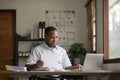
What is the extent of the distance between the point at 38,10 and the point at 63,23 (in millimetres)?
700

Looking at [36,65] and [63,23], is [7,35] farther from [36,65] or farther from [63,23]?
[36,65]

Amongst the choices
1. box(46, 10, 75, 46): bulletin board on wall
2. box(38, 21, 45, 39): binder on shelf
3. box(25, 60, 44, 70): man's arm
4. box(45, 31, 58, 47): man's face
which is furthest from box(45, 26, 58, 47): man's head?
box(46, 10, 75, 46): bulletin board on wall

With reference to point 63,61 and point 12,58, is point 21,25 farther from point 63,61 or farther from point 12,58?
point 63,61

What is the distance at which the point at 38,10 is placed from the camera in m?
7.28

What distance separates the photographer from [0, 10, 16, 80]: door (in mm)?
7219

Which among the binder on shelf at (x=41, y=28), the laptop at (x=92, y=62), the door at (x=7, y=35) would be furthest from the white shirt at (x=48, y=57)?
the door at (x=7, y=35)

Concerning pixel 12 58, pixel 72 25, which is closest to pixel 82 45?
pixel 72 25

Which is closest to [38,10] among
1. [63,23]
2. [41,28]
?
[41,28]

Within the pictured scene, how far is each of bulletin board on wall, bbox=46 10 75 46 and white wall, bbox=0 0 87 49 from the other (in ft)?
0.33

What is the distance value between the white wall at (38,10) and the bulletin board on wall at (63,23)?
0.10 metres

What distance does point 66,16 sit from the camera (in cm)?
727

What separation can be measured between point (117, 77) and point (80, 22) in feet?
12.7

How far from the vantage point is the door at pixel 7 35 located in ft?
23.7

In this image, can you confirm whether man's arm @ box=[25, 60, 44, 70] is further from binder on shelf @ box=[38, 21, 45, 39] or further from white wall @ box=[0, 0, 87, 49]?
white wall @ box=[0, 0, 87, 49]
